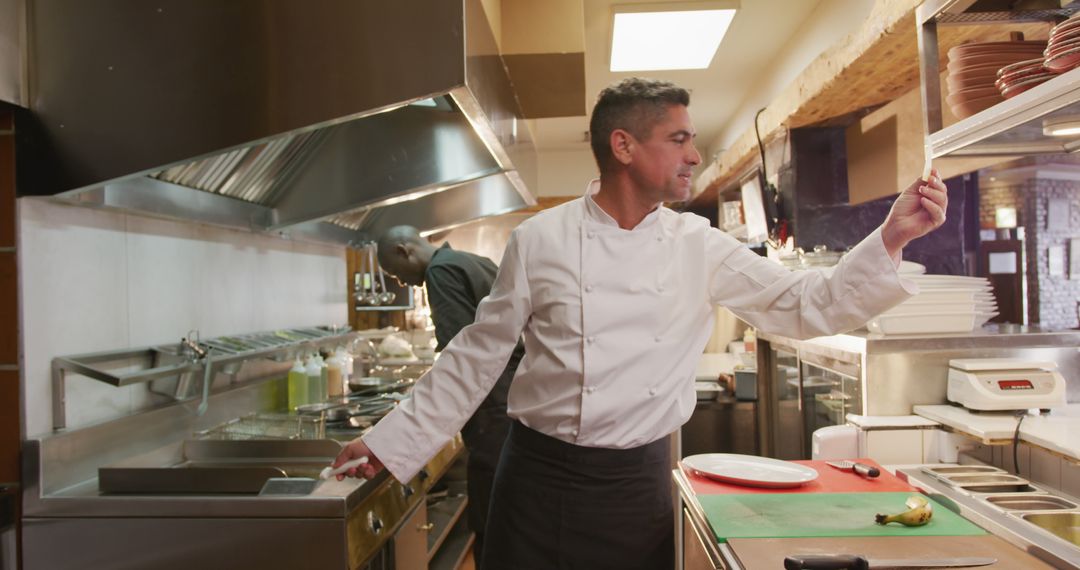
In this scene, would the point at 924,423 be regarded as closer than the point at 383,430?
No

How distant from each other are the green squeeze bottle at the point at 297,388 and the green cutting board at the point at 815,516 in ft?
6.67

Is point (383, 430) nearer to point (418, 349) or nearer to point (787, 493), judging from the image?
point (787, 493)

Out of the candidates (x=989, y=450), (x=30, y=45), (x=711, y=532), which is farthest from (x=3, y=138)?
(x=989, y=450)

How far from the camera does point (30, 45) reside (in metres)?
1.95

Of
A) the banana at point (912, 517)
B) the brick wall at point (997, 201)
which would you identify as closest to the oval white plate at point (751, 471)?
the banana at point (912, 517)

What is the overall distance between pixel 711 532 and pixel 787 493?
292mm

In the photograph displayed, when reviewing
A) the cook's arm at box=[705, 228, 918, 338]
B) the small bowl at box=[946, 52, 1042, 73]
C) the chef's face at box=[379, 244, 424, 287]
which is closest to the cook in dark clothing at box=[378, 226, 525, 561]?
the chef's face at box=[379, 244, 424, 287]

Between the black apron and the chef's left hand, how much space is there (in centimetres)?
70

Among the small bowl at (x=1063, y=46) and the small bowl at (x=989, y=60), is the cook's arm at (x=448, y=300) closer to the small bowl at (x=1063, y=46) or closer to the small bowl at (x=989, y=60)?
the small bowl at (x=989, y=60)

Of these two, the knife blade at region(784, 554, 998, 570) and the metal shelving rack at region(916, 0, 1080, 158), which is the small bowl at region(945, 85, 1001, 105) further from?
the knife blade at region(784, 554, 998, 570)

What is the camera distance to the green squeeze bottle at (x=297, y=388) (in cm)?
311

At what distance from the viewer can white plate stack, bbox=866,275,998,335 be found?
2.23 metres

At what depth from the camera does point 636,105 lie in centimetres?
160

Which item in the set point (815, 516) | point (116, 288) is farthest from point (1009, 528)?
point (116, 288)
